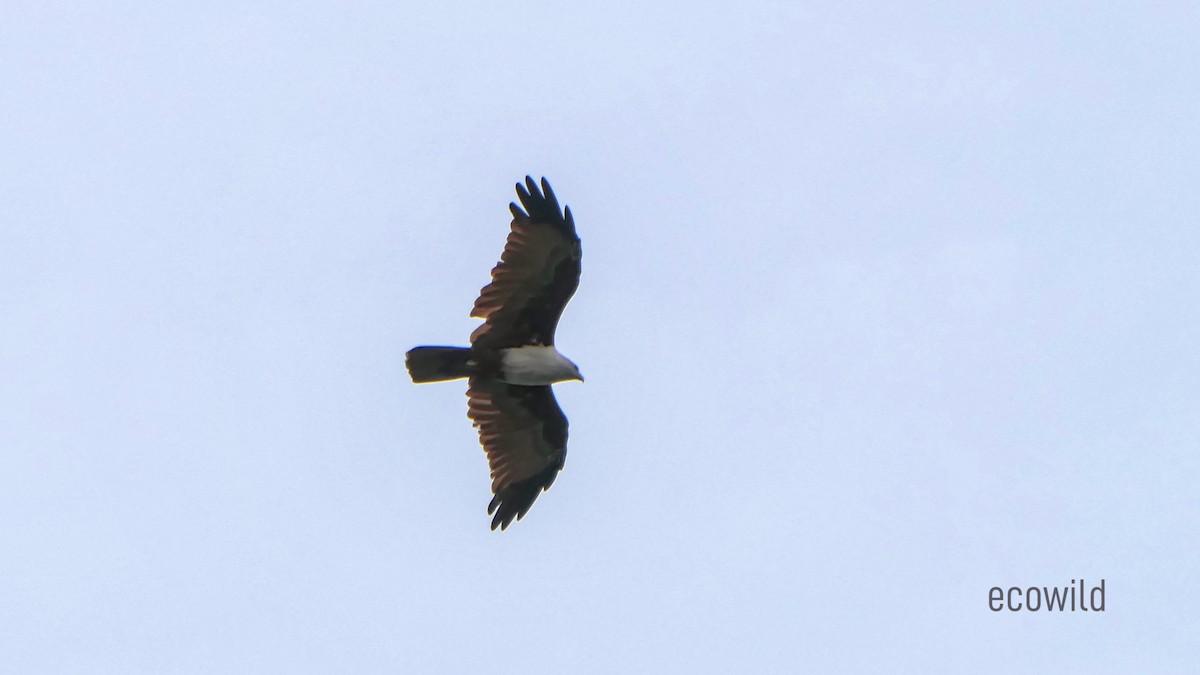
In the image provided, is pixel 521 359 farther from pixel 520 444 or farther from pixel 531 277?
pixel 520 444

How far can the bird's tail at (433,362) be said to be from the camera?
62.6ft

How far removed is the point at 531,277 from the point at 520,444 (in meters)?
2.12

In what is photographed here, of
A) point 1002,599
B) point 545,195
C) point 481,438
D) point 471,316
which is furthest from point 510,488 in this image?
point 1002,599

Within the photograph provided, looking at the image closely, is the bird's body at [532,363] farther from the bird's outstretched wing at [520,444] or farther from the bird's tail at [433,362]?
the bird's outstretched wing at [520,444]

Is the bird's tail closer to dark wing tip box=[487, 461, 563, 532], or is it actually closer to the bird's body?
the bird's body

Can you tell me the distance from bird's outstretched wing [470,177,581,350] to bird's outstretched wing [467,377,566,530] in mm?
998

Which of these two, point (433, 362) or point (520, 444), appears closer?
point (433, 362)

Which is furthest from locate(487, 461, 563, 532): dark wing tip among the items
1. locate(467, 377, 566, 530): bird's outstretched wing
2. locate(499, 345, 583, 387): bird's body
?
locate(499, 345, 583, 387): bird's body

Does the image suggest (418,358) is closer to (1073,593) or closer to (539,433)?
(539,433)

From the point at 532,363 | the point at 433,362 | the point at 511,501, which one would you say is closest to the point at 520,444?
the point at 511,501

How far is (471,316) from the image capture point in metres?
19.6

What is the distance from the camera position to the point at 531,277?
63.6ft

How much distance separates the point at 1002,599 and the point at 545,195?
7719 millimetres

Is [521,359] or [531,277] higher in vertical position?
[531,277]
